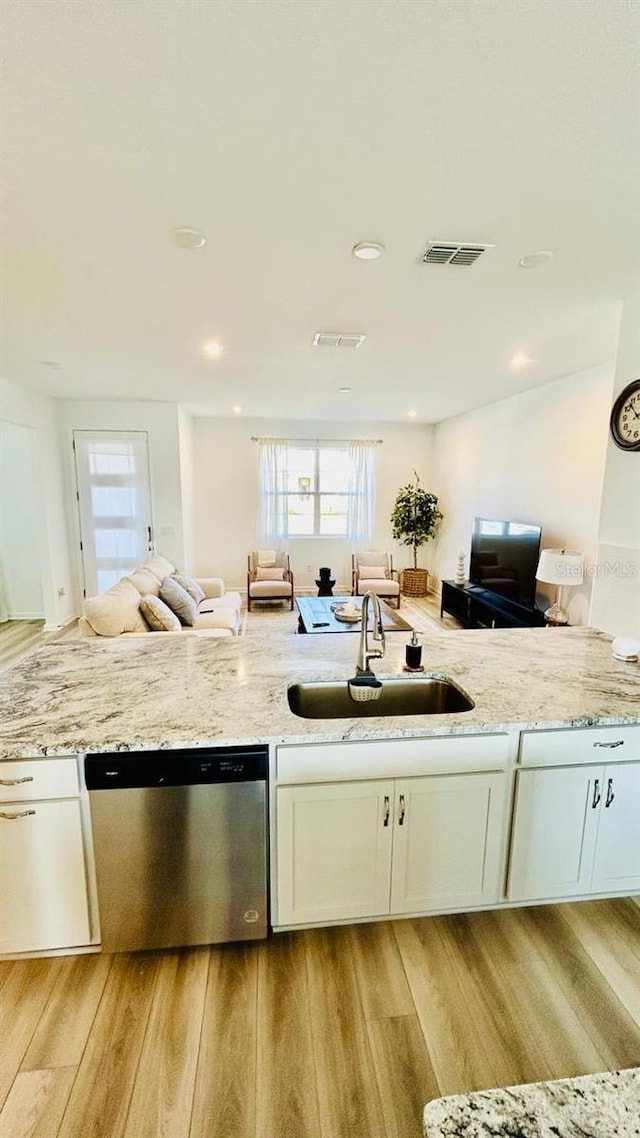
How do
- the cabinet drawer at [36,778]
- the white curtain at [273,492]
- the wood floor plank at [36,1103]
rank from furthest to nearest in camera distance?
1. the white curtain at [273,492]
2. the cabinet drawer at [36,778]
3. the wood floor plank at [36,1103]

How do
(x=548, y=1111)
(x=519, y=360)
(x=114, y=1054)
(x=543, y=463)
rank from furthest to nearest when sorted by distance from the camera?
(x=543, y=463) < (x=519, y=360) < (x=114, y=1054) < (x=548, y=1111)

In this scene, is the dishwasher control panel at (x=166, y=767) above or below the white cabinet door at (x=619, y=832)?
above

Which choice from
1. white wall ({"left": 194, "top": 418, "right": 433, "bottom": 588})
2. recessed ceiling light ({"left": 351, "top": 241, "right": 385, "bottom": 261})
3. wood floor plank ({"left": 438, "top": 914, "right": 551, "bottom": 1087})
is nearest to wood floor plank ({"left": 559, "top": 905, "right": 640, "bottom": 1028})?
wood floor plank ({"left": 438, "top": 914, "right": 551, "bottom": 1087})

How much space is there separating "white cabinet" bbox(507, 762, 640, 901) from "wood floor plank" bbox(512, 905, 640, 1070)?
13 cm

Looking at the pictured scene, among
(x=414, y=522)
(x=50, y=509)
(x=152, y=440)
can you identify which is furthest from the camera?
(x=414, y=522)

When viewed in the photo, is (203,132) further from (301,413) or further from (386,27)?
(301,413)

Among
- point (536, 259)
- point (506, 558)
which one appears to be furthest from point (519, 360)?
point (506, 558)

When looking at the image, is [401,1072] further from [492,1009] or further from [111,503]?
[111,503]

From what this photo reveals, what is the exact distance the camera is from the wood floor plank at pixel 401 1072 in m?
1.29

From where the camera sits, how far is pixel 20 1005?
1.56 meters

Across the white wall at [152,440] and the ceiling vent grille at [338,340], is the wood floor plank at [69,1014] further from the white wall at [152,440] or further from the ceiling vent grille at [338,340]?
the white wall at [152,440]

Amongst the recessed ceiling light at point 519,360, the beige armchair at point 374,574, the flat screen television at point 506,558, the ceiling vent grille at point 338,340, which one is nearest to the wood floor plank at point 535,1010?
the flat screen television at point 506,558

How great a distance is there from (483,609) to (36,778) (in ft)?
14.4

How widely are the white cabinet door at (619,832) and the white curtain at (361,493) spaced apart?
19.6 feet
